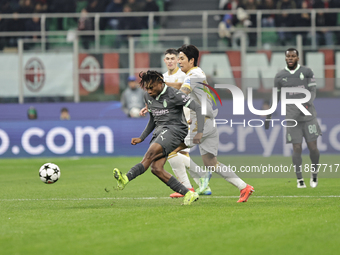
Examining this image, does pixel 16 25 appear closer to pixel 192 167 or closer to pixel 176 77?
pixel 176 77

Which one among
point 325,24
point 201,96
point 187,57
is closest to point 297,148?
point 201,96

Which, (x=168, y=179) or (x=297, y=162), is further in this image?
(x=297, y=162)

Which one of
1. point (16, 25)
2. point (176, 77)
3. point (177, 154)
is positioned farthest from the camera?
point (16, 25)

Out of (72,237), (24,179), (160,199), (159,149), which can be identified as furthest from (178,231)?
(24,179)

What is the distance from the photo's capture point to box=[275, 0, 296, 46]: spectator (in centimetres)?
1900

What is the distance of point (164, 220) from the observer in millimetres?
6250

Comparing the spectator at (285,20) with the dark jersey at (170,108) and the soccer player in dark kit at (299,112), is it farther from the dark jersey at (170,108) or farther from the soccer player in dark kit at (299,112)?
the dark jersey at (170,108)

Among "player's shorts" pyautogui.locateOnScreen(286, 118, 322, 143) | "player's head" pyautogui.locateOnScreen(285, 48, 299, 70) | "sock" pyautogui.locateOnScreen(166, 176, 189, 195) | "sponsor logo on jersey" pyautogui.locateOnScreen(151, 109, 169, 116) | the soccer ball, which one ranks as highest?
"player's head" pyautogui.locateOnScreen(285, 48, 299, 70)

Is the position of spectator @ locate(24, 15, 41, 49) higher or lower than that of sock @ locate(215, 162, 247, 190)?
higher

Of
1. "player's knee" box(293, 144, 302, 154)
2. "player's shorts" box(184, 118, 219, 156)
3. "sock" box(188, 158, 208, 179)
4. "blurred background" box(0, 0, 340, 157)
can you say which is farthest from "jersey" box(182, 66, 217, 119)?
"blurred background" box(0, 0, 340, 157)

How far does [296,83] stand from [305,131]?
0.79 meters

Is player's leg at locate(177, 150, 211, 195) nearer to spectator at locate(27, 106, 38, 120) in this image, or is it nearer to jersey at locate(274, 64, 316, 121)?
jersey at locate(274, 64, 316, 121)

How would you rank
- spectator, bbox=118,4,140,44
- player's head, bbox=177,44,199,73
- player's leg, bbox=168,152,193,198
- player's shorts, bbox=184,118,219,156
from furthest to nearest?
1. spectator, bbox=118,4,140,44
2. player's leg, bbox=168,152,193,198
3. player's head, bbox=177,44,199,73
4. player's shorts, bbox=184,118,219,156

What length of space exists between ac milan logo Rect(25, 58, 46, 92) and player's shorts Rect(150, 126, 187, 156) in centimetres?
1156
